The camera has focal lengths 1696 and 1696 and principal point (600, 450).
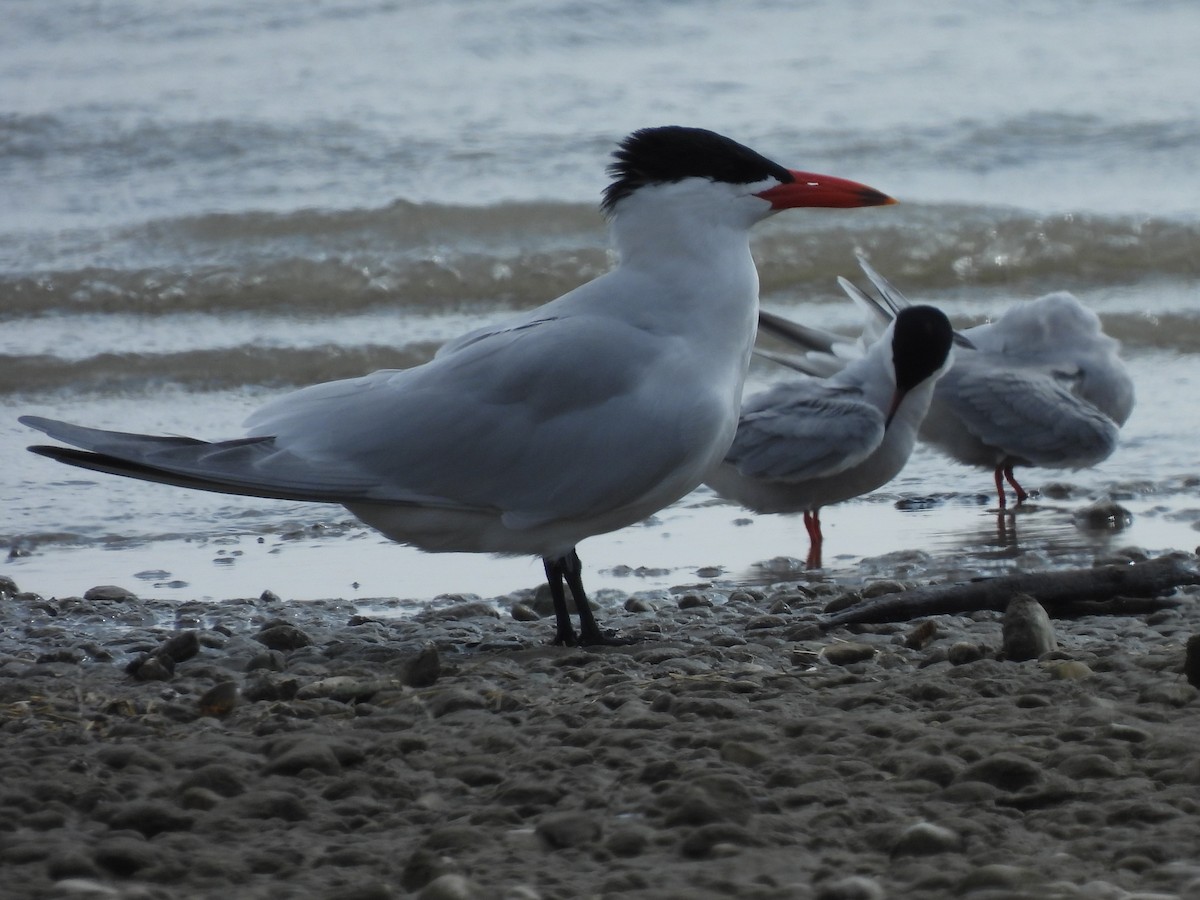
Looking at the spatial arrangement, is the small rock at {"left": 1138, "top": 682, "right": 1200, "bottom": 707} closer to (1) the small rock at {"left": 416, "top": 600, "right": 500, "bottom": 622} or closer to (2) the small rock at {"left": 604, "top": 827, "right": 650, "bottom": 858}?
(2) the small rock at {"left": 604, "top": 827, "right": 650, "bottom": 858}

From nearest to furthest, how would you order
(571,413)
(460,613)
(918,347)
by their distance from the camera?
(571,413) < (460,613) < (918,347)

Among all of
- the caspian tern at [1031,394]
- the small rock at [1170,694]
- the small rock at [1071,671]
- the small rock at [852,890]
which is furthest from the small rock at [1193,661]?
the caspian tern at [1031,394]

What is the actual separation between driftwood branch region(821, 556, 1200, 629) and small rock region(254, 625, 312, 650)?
43.7 inches

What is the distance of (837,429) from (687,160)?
152 cm

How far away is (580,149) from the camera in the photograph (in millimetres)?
10820

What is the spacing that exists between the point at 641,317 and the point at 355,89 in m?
9.12

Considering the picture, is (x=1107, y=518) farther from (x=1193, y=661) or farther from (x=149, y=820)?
(x=149, y=820)

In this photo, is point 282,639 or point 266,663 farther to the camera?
point 282,639

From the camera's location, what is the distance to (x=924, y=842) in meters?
2.08

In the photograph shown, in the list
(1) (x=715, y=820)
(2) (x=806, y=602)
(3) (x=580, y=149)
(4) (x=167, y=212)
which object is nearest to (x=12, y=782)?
(1) (x=715, y=820)

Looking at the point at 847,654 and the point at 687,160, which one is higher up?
the point at 687,160

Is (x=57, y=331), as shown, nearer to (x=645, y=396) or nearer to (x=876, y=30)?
(x=645, y=396)

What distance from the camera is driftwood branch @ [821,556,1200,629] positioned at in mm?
3613

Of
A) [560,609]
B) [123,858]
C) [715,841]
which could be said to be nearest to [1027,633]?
[560,609]
